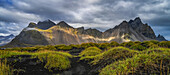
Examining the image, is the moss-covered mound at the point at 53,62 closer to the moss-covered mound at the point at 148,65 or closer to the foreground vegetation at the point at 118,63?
the foreground vegetation at the point at 118,63

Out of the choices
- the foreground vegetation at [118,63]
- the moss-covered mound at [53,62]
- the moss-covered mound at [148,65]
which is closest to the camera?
the moss-covered mound at [148,65]

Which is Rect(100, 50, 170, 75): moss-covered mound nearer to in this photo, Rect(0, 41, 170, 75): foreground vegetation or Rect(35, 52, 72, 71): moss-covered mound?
Rect(0, 41, 170, 75): foreground vegetation

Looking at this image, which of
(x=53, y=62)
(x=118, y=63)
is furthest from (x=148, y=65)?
(x=53, y=62)

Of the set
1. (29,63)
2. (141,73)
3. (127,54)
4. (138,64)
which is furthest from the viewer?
(29,63)

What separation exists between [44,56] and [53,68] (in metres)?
1.50

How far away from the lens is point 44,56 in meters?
9.69

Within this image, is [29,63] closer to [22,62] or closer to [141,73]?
[22,62]

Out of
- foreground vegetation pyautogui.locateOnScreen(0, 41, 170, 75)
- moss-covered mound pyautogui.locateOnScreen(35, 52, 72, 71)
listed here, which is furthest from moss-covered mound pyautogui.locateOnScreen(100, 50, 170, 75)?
moss-covered mound pyautogui.locateOnScreen(35, 52, 72, 71)

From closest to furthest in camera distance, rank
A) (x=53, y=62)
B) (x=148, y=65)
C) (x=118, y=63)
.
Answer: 1. (x=148, y=65)
2. (x=118, y=63)
3. (x=53, y=62)

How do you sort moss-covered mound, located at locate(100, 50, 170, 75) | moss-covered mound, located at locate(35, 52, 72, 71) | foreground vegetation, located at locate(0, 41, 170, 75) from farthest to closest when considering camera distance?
moss-covered mound, located at locate(35, 52, 72, 71) < foreground vegetation, located at locate(0, 41, 170, 75) < moss-covered mound, located at locate(100, 50, 170, 75)

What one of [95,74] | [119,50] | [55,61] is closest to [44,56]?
[55,61]

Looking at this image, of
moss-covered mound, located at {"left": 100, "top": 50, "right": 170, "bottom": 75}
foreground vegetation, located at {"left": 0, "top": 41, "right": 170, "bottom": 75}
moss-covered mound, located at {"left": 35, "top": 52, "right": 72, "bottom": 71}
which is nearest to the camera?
moss-covered mound, located at {"left": 100, "top": 50, "right": 170, "bottom": 75}

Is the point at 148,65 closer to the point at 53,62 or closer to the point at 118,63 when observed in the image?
the point at 118,63

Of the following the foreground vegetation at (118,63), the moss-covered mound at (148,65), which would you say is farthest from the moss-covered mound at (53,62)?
the moss-covered mound at (148,65)
